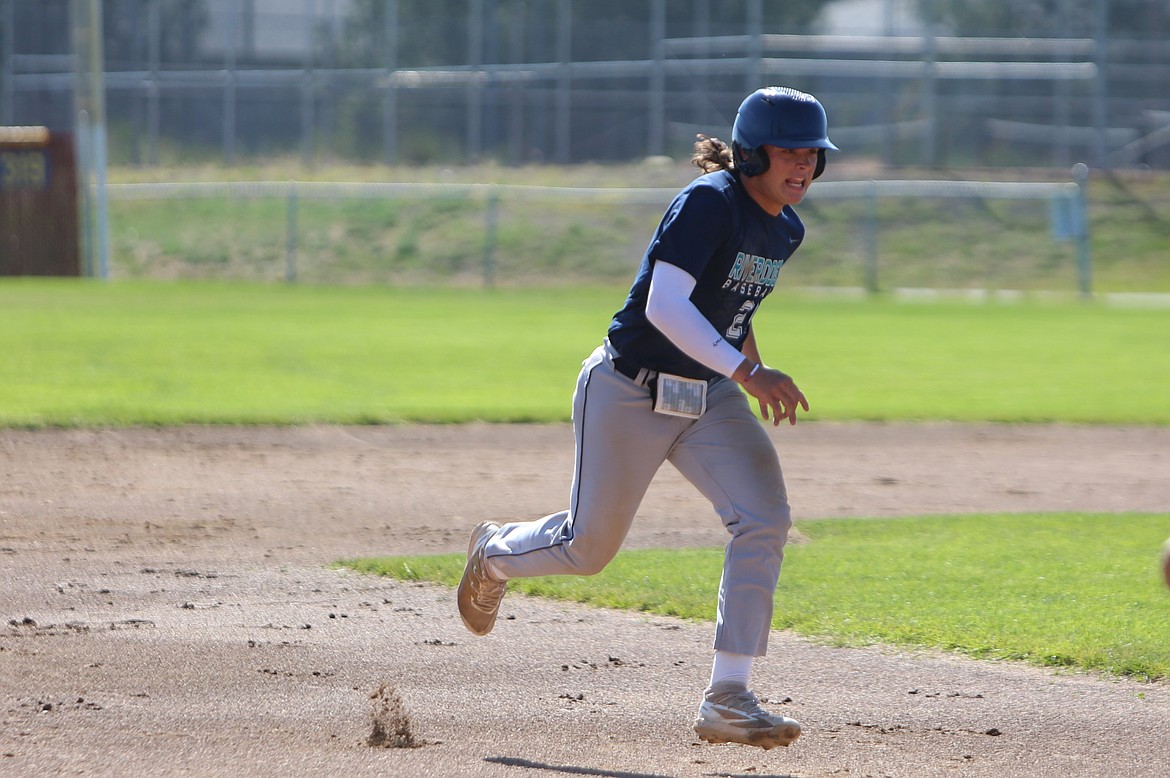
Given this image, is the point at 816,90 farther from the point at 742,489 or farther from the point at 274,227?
the point at 742,489

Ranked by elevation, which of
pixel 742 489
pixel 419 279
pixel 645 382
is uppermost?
pixel 645 382

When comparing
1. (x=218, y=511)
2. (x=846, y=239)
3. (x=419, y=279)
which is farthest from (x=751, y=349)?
(x=846, y=239)

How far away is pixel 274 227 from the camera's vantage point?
2961 cm

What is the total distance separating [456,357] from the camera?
15328mm

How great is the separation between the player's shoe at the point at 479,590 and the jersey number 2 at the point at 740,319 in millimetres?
1067

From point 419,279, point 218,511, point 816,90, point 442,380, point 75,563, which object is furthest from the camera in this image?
point 816,90

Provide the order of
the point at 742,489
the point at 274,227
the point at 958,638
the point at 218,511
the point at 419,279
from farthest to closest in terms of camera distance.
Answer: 1. the point at 274,227
2. the point at 419,279
3. the point at 218,511
4. the point at 958,638
5. the point at 742,489

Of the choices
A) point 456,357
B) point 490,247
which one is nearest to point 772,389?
point 456,357

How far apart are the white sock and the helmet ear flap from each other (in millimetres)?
1387

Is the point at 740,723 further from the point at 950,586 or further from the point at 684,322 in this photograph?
the point at 950,586

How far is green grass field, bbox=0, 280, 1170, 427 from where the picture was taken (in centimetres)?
1195

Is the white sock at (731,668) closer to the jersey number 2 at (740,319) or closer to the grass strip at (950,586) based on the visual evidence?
the jersey number 2 at (740,319)

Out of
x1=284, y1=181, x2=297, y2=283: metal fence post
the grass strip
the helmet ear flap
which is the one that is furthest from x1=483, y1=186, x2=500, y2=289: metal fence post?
the helmet ear flap

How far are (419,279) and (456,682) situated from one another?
23235 millimetres
